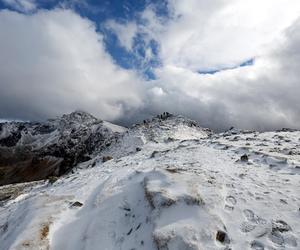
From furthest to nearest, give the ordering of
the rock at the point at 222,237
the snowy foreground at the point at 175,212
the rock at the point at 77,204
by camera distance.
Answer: the rock at the point at 77,204 → the snowy foreground at the point at 175,212 → the rock at the point at 222,237

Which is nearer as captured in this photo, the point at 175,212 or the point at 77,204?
the point at 175,212

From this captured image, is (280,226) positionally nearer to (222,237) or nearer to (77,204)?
(222,237)

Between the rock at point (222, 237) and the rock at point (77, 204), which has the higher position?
the rock at point (77, 204)

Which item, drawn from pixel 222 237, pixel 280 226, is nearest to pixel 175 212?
pixel 222 237

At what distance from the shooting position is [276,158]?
1767cm

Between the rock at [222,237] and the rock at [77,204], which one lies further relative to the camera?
the rock at [77,204]

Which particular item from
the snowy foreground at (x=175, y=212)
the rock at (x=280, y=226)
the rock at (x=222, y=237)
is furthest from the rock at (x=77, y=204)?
the rock at (x=280, y=226)

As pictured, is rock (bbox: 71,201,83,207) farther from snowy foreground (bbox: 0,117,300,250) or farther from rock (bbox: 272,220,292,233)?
rock (bbox: 272,220,292,233)

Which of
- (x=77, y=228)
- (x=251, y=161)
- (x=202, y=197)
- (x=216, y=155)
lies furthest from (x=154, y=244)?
(x=216, y=155)

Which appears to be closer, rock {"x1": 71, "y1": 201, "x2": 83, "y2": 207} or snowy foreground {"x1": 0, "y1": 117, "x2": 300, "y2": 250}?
snowy foreground {"x1": 0, "y1": 117, "x2": 300, "y2": 250}

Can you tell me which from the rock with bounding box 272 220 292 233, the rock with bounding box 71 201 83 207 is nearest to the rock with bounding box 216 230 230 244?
the rock with bounding box 272 220 292 233

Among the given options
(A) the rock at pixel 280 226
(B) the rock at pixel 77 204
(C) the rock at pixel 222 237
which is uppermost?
(B) the rock at pixel 77 204

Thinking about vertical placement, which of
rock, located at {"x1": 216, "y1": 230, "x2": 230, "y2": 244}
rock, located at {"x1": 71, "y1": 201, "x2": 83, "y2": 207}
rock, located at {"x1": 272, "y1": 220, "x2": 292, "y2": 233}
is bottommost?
rock, located at {"x1": 216, "y1": 230, "x2": 230, "y2": 244}

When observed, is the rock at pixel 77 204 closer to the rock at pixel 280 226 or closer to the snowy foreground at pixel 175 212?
the snowy foreground at pixel 175 212
